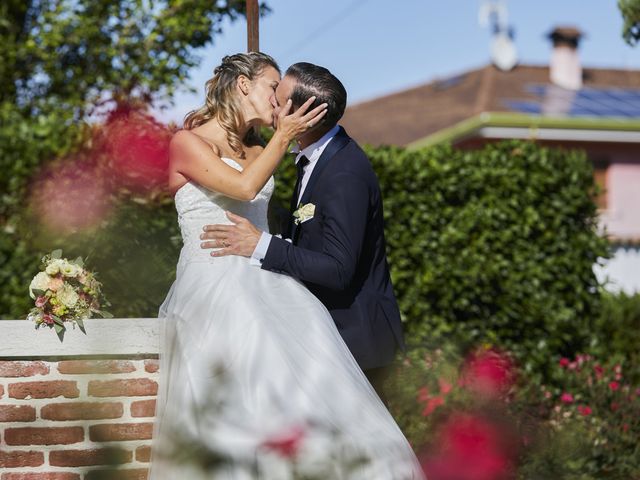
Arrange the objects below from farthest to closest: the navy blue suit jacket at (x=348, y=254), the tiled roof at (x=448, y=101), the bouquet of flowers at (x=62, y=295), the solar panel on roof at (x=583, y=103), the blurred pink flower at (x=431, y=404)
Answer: the tiled roof at (x=448, y=101) < the solar panel on roof at (x=583, y=103) < the blurred pink flower at (x=431, y=404) < the bouquet of flowers at (x=62, y=295) < the navy blue suit jacket at (x=348, y=254)

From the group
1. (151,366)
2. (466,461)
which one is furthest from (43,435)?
(466,461)

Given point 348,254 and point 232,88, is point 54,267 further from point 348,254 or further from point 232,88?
point 348,254

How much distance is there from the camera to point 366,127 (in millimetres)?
33188

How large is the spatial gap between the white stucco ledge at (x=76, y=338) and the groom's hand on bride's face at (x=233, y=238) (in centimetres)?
94

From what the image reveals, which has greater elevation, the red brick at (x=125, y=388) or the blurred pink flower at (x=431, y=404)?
the red brick at (x=125, y=388)

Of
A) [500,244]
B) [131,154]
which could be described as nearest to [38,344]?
[131,154]

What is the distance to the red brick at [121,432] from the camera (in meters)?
4.62

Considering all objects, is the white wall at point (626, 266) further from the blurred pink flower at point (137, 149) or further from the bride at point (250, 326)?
the bride at point (250, 326)

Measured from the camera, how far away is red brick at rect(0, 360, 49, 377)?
461cm

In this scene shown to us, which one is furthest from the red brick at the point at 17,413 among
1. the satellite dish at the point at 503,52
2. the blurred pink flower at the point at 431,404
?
the satellite dish at the point at 503,52

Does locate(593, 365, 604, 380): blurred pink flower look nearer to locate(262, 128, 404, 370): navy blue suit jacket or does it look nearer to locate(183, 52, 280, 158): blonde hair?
locate(262, 128, 404, 370): navy blue suit jacket

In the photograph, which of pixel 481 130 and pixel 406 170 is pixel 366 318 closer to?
pixel 406 170

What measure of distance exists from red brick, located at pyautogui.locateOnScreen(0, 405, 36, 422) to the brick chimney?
28226 mm

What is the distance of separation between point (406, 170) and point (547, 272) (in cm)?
165
